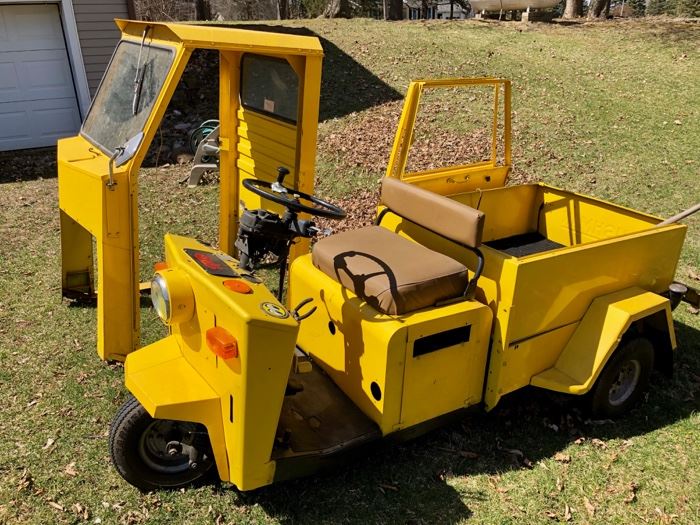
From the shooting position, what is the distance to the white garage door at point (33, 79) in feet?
34.8

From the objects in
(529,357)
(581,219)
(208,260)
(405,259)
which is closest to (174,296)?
(208,260)

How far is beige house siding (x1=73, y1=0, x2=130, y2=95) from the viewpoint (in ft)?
35.9

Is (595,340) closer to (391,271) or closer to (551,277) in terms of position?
(551,277)

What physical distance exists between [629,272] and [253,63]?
3.26 meters

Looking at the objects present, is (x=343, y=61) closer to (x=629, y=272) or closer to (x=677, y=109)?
(x=677, y=109)

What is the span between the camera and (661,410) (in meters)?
4.00

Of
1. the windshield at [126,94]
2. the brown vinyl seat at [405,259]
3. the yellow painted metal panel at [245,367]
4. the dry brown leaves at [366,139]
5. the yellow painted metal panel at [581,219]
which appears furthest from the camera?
the dry brown leaves at [366,139]

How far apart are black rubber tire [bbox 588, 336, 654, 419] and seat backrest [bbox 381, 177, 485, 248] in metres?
1.29

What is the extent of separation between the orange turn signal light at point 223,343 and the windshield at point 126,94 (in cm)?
175

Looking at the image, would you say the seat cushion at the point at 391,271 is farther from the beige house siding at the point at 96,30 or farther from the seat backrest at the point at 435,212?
the beige house siding at the point at 96,30

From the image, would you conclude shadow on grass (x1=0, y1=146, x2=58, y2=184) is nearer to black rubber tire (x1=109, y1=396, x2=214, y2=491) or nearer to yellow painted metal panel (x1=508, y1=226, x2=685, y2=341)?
black rubber tire (x1=109, y1=396, x2=214, y2=491)

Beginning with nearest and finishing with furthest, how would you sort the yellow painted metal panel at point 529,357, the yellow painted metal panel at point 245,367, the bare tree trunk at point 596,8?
the yellow painted metal panel at point 245,367 < the yellow painted metal panel at point 529,357 < the bare tree trunk at point 596,8

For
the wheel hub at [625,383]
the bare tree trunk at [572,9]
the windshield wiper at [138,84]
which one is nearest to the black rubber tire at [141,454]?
the windshield wiper at [138,84]

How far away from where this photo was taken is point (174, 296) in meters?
2.89
